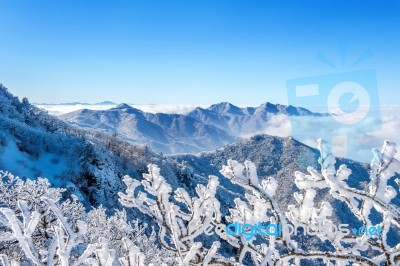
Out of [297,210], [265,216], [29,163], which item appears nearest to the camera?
[265,216]

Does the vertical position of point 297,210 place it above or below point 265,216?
below

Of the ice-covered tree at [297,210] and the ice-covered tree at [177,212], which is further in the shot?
the ice-covered tree at [177,212]

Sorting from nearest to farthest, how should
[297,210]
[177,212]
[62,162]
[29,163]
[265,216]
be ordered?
[265,216], [177,212], [297,210], [29,163], [62,162]

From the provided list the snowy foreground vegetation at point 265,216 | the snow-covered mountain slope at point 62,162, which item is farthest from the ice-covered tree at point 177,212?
the snow-covered mountain slope at point 62,162

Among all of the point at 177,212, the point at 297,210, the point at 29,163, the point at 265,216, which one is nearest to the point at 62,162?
the point at 29,163

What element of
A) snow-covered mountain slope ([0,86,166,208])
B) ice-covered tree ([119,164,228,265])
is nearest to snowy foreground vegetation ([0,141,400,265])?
ice-covered tree ([119,164,228,265])

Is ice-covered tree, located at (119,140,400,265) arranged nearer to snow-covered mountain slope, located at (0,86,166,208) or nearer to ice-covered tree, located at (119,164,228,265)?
ice-covered tree, located at (119,164,228,265)

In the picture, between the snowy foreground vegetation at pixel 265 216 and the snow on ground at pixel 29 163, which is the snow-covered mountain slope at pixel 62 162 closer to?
the snow on ground at pixel 29 163

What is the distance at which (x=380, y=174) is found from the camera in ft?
9.22

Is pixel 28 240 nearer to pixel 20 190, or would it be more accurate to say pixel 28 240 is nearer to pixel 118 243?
pixel 20 190
